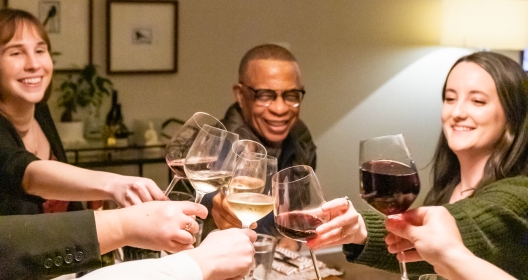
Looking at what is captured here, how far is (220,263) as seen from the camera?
1.02 meters

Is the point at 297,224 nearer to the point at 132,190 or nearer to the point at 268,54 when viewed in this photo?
the point at 132,190

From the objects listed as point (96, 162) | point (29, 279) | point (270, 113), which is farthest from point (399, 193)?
point (96, 162)

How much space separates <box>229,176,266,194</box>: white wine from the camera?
1125 millimetres

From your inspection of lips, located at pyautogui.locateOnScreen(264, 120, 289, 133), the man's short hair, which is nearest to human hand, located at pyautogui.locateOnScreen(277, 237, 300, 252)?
lips, located at pyautogui.locateOnScreen(264, 120, 289, 133)

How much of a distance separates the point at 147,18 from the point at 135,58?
215 millimetres

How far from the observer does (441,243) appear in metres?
1.10

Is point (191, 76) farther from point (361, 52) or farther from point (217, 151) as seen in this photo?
point (217, 151)

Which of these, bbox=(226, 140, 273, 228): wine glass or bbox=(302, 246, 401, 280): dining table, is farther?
bbox=(302, 246, 401, 280): dining table

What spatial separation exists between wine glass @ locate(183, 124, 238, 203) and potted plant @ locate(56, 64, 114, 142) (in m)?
1.95

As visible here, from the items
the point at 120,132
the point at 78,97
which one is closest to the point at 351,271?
the point at 120,132

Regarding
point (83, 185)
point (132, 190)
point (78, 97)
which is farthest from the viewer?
point (78, 97)

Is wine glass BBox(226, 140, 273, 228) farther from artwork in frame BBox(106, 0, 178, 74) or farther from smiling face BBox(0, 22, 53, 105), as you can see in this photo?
artwork in frame BBox(106, 0, 178, 74)

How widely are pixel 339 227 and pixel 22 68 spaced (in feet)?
4.89

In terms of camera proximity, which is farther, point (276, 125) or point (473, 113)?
point (276, 125)
